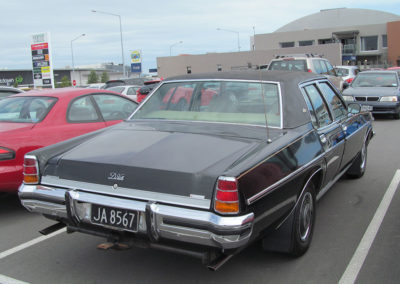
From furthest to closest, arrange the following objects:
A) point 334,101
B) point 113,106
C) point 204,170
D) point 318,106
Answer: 1. point 113,106
2. point 334,101
3. point 318,106
4. point 204,170

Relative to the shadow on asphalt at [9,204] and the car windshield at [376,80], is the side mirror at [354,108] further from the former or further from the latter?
the car windshield at [376,80]

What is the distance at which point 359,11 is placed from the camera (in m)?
79.6

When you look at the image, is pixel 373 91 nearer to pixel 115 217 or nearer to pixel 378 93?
pixel 378 93

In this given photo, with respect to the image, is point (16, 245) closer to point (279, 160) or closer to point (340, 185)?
point (279, 160)

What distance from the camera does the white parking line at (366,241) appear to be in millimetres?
3488

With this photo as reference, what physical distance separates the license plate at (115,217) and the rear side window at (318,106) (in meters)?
2.30

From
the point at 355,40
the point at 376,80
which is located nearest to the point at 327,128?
the point at 376,80

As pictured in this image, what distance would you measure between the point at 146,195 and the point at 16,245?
6.69 feet

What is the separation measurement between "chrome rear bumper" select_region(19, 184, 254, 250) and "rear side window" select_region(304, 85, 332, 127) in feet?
6.50

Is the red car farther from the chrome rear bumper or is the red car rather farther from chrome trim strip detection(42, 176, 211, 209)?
the chrome rear bumper

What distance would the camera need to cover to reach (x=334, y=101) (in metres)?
5.27

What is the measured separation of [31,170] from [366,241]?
10.4ft

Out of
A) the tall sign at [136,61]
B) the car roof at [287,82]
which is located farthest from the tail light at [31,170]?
the tall sign at [136,61]

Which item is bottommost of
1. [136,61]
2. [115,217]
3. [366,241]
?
[366,241]
